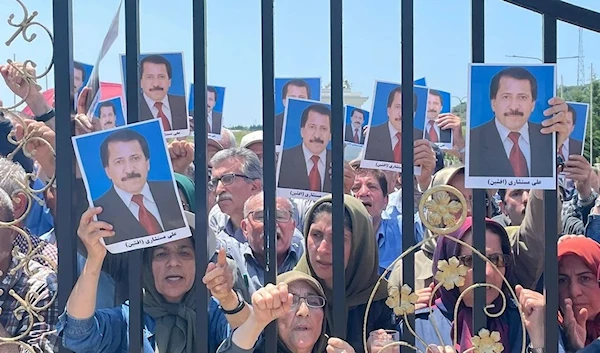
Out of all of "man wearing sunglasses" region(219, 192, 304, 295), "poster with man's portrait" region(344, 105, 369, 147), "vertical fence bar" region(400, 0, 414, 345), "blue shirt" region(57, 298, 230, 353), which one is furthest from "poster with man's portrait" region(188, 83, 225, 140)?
"vertical fence bar" region(400, 0, 414, 345)

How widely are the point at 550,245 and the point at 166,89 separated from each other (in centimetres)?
155

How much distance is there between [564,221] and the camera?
4055mm

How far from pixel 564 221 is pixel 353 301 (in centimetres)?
238

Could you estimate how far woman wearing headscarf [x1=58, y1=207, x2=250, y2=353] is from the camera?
1666mm

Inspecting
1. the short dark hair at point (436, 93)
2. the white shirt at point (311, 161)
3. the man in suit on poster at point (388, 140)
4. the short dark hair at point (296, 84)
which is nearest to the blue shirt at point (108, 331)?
the white shirt at point (311, 161)

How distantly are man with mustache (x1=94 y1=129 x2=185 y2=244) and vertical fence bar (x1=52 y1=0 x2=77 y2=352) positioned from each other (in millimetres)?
124

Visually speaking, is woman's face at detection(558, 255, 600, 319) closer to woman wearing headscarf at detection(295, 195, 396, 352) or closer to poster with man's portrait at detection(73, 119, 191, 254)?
woman wearing headscarf at detection(295, 195, 396, 352)

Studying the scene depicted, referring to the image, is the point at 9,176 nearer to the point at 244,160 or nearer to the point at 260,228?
the point at 260,228

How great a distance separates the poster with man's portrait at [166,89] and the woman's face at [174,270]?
531mm

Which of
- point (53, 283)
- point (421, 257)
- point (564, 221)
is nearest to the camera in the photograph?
point (53, 283)

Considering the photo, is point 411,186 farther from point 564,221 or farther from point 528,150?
point 564,221

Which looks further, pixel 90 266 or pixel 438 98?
pixel 438 98

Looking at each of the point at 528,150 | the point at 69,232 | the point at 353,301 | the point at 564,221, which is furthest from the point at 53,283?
the point at 564,221

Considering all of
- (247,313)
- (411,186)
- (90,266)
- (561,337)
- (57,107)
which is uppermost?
(57,107)
